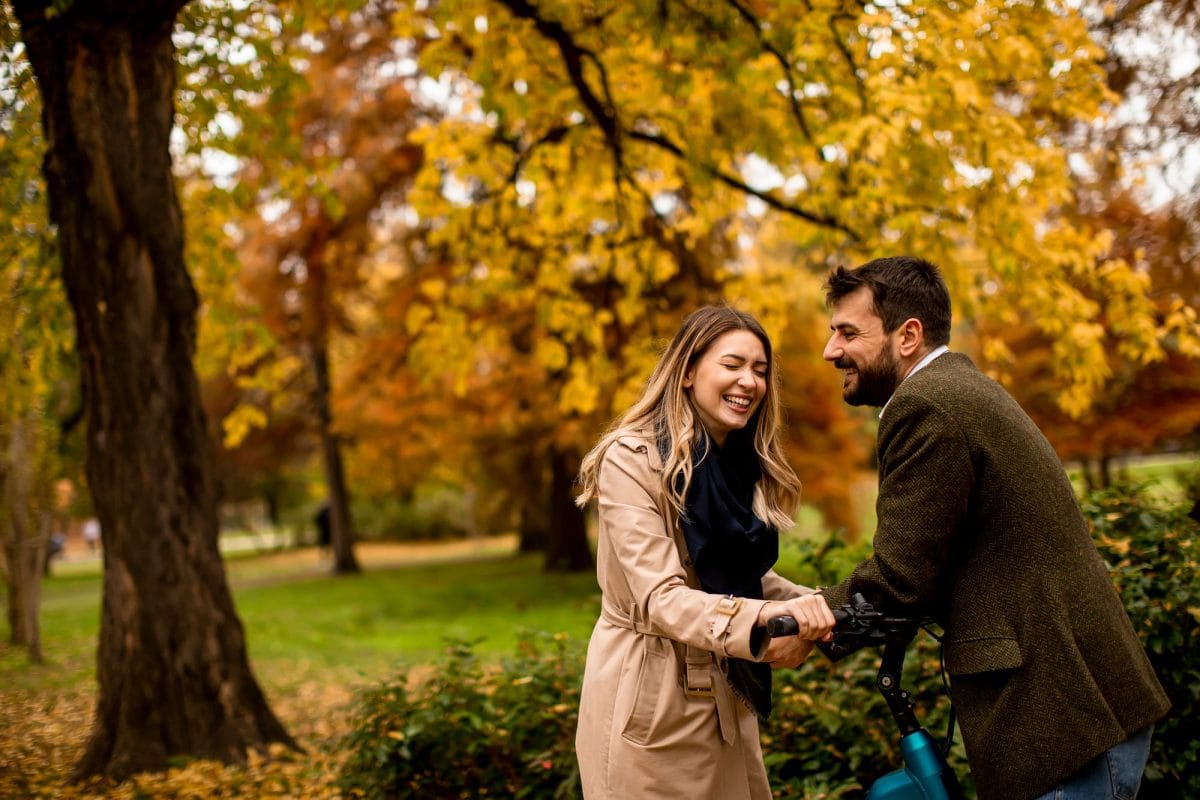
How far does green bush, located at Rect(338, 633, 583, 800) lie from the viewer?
14.7 feet

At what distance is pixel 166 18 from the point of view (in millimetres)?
5973

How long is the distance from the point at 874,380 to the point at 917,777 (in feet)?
3.49

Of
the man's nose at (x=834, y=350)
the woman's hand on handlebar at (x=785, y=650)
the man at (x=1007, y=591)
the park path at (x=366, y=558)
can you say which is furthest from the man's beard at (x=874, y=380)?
the park path at (x=366, y=558)

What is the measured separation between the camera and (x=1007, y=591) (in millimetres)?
2418

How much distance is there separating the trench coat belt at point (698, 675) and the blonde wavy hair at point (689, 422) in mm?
343

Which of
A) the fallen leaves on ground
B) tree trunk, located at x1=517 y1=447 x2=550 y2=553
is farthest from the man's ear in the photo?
tree trunk, located at x1=517 y1=447 x2=550 y2=553

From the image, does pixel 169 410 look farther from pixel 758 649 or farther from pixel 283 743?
pixel 758 649

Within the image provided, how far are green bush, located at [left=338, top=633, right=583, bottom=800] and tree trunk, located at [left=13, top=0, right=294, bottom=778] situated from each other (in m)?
1.79

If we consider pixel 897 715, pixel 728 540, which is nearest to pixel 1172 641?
pixel 897 715

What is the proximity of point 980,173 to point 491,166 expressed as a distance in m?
3.90

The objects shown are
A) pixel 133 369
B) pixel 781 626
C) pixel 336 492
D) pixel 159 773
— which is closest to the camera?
pixel 781 626

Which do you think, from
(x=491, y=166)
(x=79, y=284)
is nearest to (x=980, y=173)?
(x=491, y=166)

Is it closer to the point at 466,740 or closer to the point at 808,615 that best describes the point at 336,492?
the point at 466,740

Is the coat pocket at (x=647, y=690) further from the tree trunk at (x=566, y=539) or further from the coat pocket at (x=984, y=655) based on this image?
the tree trunk at (x=566, y=539)
